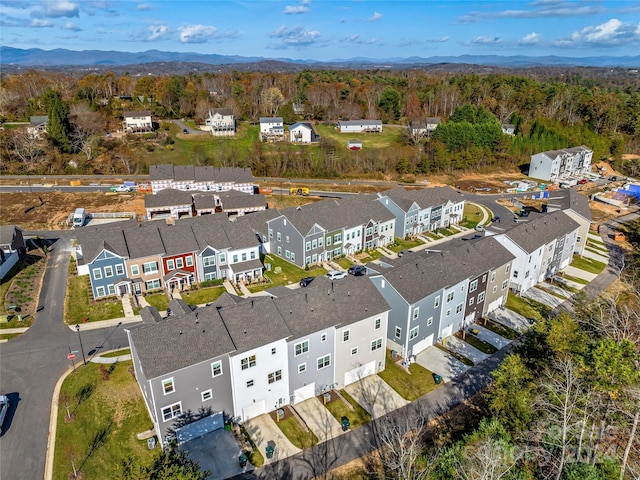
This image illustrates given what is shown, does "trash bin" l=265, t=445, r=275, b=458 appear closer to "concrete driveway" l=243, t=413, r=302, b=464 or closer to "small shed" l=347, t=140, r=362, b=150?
"concrete driveway" l=243, t=413, r=302, b=464

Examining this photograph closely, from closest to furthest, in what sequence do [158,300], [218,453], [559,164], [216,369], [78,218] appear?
[218,453]
[216,369]
[158,300]
[78,218]
[559,164]

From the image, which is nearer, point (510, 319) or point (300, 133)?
point (510, 319)

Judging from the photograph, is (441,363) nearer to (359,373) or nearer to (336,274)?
(359,373)

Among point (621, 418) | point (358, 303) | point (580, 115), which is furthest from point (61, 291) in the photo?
point (580, 115)

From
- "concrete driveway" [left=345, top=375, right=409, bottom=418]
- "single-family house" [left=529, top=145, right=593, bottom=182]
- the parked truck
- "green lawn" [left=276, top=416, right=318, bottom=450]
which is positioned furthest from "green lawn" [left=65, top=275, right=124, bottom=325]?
"single-family house" [left=529, top=145, right=593, bottom=182]

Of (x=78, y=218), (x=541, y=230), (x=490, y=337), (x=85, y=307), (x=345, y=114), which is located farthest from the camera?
(x=345, y=114)

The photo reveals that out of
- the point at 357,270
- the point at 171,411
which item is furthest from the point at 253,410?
the point at 357,270

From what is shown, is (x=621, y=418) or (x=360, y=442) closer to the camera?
(x=621, y=418)

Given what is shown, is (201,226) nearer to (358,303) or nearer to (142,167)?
(358,303)
